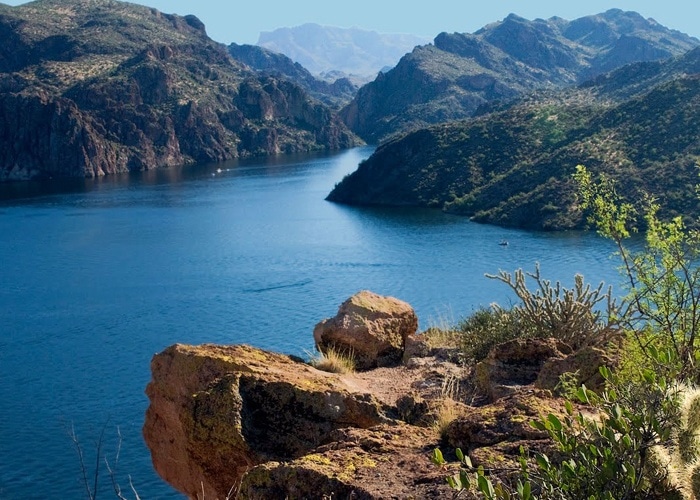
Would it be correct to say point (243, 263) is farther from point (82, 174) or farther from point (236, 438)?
point (82, 174)

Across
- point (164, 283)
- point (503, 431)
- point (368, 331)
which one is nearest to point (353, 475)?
point (503, 431)

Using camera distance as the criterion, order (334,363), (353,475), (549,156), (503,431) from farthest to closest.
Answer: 1. (549,156)
2. (334,363)
3. (503,431)
4. (353,475)

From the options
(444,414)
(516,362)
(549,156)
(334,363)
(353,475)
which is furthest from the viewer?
(549,156)

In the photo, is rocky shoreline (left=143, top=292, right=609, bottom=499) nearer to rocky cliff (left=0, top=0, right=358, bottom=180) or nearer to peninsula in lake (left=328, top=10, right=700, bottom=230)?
peninsula in lake (left=328, top=10, right=700, bottom=230)

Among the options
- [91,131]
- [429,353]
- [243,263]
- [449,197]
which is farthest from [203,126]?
[429,353]

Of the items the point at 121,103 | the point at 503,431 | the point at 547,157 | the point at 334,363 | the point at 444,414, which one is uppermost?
the point at 121,103

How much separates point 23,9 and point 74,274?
16635 cm

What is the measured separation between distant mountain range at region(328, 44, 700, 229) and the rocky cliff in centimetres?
6199

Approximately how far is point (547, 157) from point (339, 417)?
233 ft

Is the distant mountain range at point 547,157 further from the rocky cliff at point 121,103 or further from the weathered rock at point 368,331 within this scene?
the rocky cliff at point 121,103

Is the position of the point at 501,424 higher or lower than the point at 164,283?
higher

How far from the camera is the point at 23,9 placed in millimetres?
193250

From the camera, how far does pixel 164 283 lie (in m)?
47.1

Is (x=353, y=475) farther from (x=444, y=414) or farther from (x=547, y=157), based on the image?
(x=547, y=157)
